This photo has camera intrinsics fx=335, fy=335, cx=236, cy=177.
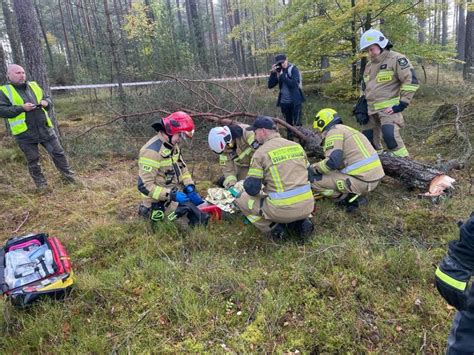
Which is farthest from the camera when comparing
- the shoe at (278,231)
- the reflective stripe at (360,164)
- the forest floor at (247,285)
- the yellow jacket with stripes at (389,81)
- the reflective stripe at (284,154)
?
the yellow jacket with stripes at (389,81)

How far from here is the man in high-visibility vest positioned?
5.22 m

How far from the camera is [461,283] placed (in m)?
1.61

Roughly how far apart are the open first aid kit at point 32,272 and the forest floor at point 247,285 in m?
0.12

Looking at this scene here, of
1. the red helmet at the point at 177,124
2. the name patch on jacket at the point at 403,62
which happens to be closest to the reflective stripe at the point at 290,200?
the red helmet at the point at 177,124

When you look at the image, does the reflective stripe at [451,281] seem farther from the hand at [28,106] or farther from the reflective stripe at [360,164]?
the hand at [28,106]

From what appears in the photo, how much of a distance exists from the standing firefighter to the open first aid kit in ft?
15.2

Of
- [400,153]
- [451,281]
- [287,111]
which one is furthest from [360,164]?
[287,111]

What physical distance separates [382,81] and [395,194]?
71.7 inches

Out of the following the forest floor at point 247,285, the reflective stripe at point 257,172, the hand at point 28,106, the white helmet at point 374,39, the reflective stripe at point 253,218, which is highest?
the white helmet at point 374,39

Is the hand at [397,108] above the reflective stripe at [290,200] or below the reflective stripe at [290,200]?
above

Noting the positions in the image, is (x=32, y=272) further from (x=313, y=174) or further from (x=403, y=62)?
(x=403, y=62)

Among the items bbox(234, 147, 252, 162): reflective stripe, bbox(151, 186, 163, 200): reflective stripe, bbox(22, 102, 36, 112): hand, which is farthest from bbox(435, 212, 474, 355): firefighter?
bbox(22, 102, 36, 112): hand

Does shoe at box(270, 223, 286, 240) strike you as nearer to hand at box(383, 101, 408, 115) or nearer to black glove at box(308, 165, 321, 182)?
black glove at box(308, 165, 321, 182)

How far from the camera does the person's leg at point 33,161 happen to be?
218 inches
